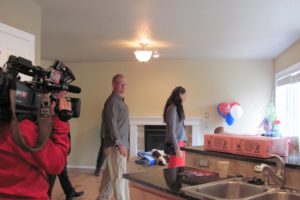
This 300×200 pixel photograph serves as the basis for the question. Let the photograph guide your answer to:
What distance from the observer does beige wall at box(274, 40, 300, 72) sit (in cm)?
432

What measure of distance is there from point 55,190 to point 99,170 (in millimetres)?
1398

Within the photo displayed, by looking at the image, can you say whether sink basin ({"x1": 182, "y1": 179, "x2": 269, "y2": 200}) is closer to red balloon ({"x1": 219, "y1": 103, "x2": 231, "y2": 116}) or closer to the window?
the window

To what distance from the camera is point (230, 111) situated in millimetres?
5762

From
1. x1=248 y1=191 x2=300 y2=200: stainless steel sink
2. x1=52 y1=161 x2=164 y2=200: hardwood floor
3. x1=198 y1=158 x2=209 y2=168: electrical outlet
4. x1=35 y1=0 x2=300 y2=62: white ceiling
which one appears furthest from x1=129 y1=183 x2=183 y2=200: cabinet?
x1=52 y1=161 x2=164 y2=200: hardwood floor

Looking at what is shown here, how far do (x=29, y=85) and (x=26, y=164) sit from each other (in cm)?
33

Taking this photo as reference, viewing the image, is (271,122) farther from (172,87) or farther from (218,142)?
(218,142)

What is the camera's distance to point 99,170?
19.6 feet

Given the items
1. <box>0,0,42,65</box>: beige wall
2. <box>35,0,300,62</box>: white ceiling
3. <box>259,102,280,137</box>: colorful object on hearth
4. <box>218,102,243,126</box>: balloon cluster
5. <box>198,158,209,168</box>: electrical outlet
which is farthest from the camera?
<box>218,102,243,126</box>: balloon cluster

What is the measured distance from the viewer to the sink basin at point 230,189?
5.87ft

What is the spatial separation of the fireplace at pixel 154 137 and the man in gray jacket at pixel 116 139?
9.30 ft

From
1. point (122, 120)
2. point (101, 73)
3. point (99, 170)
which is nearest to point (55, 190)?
point (99, 170)

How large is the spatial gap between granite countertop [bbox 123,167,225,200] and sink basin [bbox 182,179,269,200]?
69mm

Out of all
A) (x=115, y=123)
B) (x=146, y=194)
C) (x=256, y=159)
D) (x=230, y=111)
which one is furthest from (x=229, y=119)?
(x=146, y=194)

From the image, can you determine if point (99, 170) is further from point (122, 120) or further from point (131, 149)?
point (122, 120)
